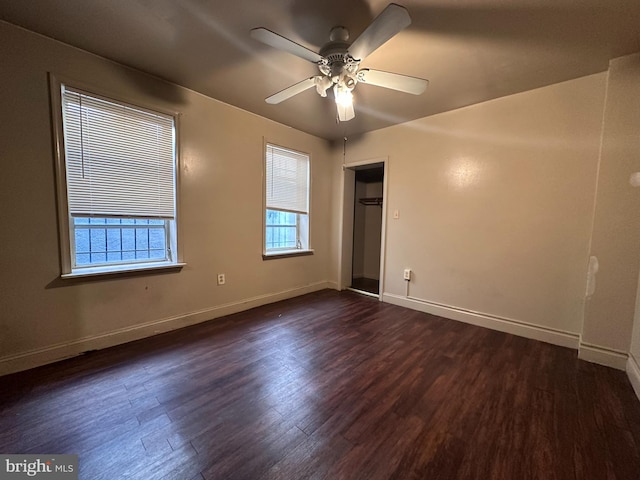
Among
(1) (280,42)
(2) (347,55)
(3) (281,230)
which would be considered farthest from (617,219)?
(3) (281,230)

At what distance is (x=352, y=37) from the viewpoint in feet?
5.87

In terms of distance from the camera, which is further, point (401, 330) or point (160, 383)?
point (401, 330)

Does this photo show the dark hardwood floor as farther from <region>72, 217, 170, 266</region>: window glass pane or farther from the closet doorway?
the closet doorway

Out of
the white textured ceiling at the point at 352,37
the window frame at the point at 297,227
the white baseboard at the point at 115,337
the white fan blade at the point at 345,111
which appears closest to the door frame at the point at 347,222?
the window frame at the point at 297,227

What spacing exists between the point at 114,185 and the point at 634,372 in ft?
14.4

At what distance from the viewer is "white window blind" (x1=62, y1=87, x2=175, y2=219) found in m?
2.04

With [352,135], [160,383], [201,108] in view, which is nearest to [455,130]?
[352,135]

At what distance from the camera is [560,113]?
93.3 inches

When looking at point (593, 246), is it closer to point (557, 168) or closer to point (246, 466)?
point (557, 168)

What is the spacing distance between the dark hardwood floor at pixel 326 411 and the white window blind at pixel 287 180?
1922 mm

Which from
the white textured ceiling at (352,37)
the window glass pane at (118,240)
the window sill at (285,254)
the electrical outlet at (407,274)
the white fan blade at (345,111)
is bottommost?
the electrical outlet at (407,274)

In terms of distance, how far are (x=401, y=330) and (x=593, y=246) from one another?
1.83 metres

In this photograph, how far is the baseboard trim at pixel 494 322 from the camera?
2.42 m

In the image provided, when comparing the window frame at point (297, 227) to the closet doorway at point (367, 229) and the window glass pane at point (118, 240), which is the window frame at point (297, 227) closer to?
the window glass pane at point (118, 240)
